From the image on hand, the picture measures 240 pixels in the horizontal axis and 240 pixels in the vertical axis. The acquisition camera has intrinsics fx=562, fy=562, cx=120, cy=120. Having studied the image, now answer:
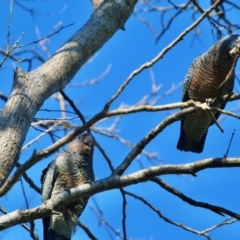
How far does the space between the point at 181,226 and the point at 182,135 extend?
235cm

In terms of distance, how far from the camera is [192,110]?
3.24 meters

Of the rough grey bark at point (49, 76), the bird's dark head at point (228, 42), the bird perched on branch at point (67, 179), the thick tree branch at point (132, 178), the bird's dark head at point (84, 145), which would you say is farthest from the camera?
the bird's dark head at point (228, 42)

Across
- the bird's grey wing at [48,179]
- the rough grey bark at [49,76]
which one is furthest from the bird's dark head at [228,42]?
the bird's grey wing at [48,179]

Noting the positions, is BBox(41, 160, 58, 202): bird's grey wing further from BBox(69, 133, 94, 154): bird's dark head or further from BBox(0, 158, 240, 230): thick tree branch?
BBox(0, 158, 240, 230): thick tree branch

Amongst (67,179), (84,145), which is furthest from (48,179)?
(84,145)

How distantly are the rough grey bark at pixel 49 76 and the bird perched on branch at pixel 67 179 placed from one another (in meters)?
1.22

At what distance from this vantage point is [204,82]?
5535 millimetres

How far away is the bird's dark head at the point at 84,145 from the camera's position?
5.21 meters

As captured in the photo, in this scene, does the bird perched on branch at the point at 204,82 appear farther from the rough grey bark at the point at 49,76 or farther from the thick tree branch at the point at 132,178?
the thick tree branch at the point at 132,178

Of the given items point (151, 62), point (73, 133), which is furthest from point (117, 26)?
point (73, 133)

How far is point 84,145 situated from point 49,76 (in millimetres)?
1538

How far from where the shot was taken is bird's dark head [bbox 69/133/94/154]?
17.1 feet

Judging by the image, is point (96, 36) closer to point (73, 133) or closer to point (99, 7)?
point (99, 7)

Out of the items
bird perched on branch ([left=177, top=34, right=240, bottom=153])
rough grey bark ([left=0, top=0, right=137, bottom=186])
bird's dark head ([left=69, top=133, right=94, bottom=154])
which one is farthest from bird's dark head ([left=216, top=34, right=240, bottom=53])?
bird's dark head ([left=69, top=133, right=94, bottom=154])
